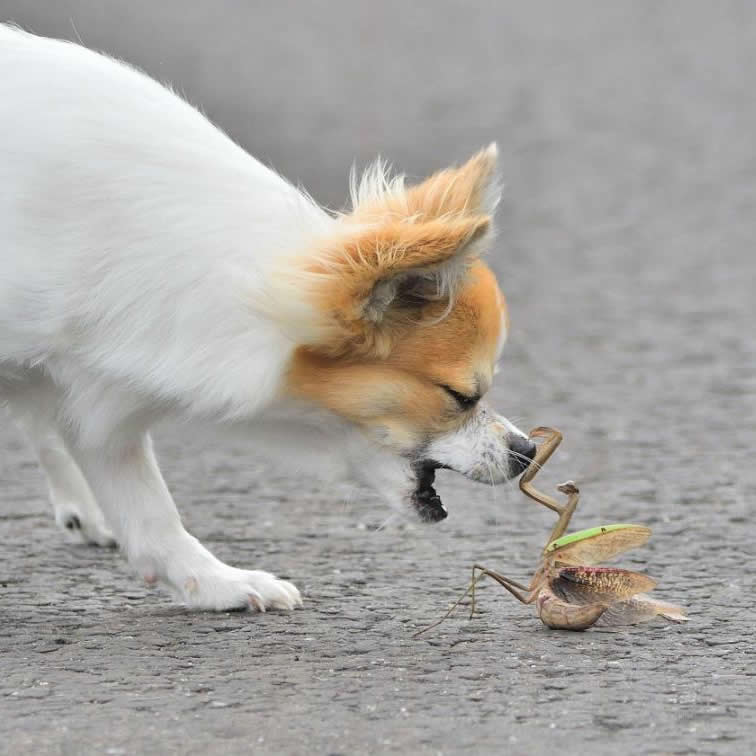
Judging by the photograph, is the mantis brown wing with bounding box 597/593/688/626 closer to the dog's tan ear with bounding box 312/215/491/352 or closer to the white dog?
the white dog

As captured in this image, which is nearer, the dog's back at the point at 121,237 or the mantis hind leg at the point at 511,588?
the dog's back at the point at 121,237

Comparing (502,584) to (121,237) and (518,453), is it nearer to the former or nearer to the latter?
(518,453)

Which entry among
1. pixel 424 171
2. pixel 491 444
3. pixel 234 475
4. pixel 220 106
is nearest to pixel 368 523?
pixel 234 475

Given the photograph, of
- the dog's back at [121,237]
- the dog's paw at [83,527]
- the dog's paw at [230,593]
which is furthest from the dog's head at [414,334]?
the dog's paw at [83,527]

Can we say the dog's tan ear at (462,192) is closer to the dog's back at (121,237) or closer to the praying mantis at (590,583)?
the dog's back at (121,237)

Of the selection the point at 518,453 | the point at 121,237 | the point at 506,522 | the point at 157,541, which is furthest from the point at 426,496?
the point at 506,522

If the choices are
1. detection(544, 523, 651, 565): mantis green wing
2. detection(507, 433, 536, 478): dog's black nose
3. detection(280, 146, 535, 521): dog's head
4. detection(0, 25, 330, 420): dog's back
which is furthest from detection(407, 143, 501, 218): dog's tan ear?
detection(544, 523, 651, 565): mantis green wing

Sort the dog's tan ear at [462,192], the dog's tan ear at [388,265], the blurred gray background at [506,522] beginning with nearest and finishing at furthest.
→ the blurred gray background at [506,522]
the dog's tan ear at [388,265]
the dog's tan ear at [462,192]
